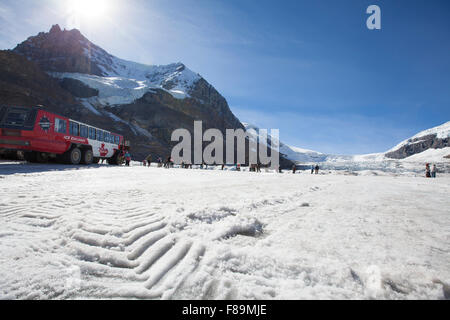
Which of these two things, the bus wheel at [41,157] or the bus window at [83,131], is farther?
the bus window at [83,131]

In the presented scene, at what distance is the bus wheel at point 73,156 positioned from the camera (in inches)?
491

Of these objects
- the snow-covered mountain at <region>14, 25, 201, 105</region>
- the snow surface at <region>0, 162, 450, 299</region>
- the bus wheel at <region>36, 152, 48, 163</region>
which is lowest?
the snow surface at <region>0, 162, 450, 299</region>

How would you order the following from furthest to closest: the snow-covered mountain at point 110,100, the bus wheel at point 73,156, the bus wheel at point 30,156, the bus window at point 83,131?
the snow-covered mountain at point 110,100, the bus window at point 83,131, the bus wheel at point 73,156, the bus wheel at point 30,156

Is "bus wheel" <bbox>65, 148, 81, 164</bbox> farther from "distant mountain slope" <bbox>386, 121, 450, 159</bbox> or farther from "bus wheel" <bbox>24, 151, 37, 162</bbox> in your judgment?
"distant mountain slope" <bbox>386, 121, 450, 159</bbox>

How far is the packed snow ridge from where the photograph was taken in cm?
8931

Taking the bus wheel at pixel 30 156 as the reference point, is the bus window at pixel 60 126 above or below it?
above

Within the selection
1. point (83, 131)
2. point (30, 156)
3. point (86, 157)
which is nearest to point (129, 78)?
point (83, 131)

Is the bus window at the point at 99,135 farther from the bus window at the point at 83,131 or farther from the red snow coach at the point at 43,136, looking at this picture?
the bus window at the point at 83,131

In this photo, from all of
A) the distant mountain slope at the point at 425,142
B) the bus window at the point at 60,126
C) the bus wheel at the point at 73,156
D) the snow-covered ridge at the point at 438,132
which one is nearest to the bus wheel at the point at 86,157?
the bus wheel at the point at 73,156

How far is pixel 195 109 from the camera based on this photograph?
111m

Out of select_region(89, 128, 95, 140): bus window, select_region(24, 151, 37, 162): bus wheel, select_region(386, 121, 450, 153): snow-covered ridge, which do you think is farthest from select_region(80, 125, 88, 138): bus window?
select_region(386, 121, 450, 153): snow-covered ridge

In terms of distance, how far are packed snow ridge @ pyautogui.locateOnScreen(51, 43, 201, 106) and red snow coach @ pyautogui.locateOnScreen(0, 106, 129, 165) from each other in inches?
3273

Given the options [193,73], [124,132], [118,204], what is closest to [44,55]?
[124,132]
